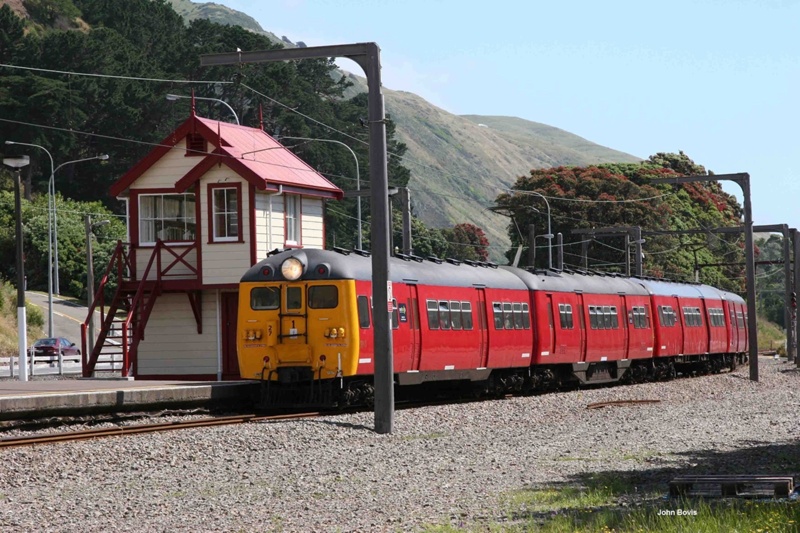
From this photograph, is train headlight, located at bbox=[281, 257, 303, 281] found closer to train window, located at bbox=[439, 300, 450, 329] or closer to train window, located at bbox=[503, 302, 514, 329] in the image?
train window, located at bbox=[439, 300, 450, 329]

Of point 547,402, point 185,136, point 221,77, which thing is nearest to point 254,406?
point 547,402

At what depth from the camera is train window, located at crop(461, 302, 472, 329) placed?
93.8 feet

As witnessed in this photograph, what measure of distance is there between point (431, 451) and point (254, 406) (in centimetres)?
806

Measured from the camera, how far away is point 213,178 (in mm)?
31281

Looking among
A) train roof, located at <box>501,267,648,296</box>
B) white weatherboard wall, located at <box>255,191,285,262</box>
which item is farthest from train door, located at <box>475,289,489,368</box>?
white weatherboard wall, located at <box>255,191,285,262</box>

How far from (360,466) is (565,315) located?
1846 centimetres

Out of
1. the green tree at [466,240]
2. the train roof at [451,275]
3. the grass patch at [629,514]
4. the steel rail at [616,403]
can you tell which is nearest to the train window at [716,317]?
the train roof at [451,275]

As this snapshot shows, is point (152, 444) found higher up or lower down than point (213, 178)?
lower down

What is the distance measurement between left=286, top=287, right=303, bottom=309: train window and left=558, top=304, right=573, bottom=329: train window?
11.1 meters

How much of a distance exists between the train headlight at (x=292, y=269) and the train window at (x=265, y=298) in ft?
1.10

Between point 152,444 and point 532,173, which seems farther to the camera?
point 532,173

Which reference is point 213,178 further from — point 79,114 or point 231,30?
point 231,30

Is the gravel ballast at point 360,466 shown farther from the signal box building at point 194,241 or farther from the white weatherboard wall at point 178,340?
the white weatherboard wall at point 178,340

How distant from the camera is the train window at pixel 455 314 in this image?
92.3 feet
